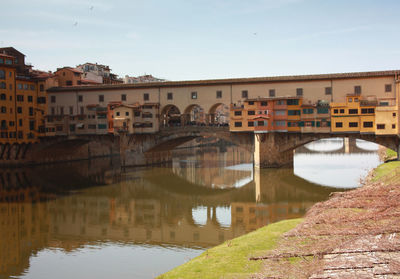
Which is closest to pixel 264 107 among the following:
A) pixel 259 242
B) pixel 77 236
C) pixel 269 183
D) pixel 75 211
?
pixel 269 183

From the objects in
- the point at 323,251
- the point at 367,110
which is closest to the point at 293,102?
the point at 367,110

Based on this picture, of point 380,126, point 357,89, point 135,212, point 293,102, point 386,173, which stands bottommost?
point 135,212

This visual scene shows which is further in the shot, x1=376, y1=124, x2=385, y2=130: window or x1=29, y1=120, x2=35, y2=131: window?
x1=29, y1=120, x2=35, y2=131: window

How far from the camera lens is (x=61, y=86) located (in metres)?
60.0

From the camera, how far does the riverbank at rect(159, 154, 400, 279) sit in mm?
11562

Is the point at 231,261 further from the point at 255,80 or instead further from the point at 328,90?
the point at 255,80

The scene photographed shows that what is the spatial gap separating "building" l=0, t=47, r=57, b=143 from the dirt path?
46434 millimetres

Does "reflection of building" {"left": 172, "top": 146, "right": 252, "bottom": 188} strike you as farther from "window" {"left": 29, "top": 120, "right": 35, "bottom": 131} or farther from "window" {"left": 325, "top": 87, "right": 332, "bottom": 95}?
"window" {"left": 29, "top": 120, "right": 35, "bottom": 131}

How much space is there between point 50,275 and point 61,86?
4721 cm

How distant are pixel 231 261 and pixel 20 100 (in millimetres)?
49058

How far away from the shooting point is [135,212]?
2861 cm

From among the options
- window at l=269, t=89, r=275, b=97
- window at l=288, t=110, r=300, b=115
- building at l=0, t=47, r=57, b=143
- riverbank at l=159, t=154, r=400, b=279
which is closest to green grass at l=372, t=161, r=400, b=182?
riverbank at l=159, t=154, r=400, b=279

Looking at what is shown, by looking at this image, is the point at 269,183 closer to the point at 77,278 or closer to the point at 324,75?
the point at 324,75

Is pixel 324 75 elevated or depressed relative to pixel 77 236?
elevated
